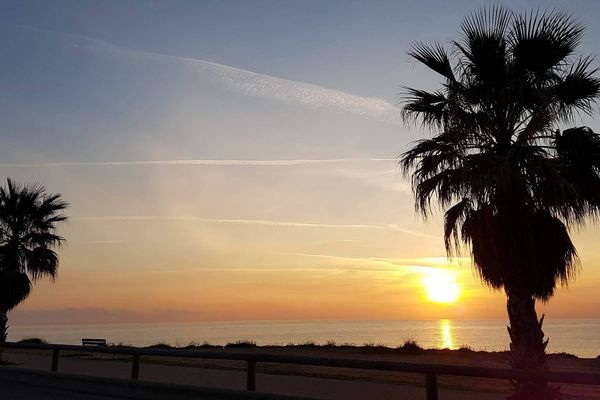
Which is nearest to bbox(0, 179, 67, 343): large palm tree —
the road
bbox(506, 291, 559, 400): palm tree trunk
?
the road

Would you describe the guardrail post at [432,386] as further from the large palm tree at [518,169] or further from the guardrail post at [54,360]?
the guardrail post at [54,360]

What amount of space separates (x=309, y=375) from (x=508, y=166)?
10375 millimetres

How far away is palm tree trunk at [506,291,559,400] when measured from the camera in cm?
1125

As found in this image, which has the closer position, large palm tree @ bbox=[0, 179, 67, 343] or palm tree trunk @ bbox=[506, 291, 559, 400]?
palm tree trunk @ bbox=[506, 291, 559, 400]

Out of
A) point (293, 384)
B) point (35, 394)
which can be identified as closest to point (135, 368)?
point (35, 394)

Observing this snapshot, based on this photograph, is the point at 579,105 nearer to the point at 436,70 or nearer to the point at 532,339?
the point at 436,70

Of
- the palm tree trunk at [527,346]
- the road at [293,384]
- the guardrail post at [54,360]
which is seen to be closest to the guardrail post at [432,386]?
the palm tree trunk at [527,346]

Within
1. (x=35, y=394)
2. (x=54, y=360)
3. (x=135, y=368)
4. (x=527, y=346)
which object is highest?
(x=527, y=346)

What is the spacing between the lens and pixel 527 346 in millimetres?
11633

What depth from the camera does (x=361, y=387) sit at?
51.2 feet

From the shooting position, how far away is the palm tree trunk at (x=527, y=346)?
1125 cm

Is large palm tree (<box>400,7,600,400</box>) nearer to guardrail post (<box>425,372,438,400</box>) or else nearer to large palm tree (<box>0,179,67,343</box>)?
guardrail post (<box>425,372,438,400</box>)

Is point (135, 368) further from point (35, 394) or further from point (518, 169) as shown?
point (518, 169)

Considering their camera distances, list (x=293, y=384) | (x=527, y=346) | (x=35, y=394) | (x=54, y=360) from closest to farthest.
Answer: (x=527, y=346), (x=35, y=394), (x=54, y=360), (x=293, y=384)
